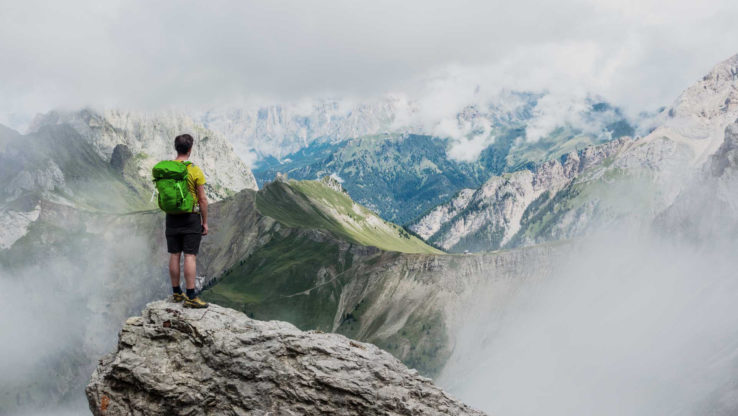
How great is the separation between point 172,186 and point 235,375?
6644mm

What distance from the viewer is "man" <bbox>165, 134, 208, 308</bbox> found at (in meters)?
18.2

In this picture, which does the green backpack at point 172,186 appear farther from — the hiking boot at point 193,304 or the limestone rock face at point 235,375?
the limestone rock face at point 235,375

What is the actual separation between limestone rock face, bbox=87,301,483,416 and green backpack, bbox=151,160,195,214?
3.68 m

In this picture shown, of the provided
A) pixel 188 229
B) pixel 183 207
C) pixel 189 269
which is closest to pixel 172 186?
pixel 183 207

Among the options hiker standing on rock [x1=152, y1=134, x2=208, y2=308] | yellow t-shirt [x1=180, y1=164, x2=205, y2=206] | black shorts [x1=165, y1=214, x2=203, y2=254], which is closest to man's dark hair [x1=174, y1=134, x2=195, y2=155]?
hiker standing on rock [x1=152, y1=134, x2=208, y2=308]

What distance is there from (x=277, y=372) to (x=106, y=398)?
5398 mm

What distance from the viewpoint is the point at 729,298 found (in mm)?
154375

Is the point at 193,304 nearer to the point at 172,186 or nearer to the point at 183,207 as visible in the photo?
the point at 183,207

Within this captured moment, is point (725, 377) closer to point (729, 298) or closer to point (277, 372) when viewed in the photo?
point (729, 298)

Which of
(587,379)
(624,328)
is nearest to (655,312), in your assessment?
(624,328)

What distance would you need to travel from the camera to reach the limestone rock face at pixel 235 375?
16484mm

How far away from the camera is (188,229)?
18.5 metres

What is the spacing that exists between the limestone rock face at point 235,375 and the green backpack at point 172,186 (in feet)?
12.1

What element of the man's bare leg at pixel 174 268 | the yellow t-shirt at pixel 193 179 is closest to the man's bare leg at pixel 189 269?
the man's bare leg at pixel 174 268
